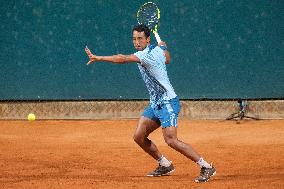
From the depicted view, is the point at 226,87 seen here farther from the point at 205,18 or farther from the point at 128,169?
the point at 128,169

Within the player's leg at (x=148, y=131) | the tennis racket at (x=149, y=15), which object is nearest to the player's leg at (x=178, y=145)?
the player's leg at (x=148, y=131)

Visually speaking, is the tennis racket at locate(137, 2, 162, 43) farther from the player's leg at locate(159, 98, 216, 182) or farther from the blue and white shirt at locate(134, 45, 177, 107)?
the player's leg at locate(159, 98, 216, 182)

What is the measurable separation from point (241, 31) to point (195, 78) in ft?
4.29

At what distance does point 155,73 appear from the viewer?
23.9ft

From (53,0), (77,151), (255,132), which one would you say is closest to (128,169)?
(77,151)

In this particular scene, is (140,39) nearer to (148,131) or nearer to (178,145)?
(148,131)

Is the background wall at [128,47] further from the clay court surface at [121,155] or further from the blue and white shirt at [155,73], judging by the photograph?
the blue and white shirt at [155,73]

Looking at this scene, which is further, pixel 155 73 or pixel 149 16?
pixel 149 16

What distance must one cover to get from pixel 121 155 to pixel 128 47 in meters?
4.27

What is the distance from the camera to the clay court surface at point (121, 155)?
23.8ft

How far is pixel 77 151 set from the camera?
984cm

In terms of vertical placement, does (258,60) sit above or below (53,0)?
below

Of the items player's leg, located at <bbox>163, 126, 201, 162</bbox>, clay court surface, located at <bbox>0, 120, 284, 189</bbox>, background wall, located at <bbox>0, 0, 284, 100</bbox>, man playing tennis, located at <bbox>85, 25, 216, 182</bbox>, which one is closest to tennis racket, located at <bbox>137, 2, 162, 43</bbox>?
man playing tennis, located at <bbox>85, 25, 216, 182</bbox>

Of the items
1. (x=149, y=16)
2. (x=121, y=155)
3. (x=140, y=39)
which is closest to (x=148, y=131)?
(x=140, y=39)
